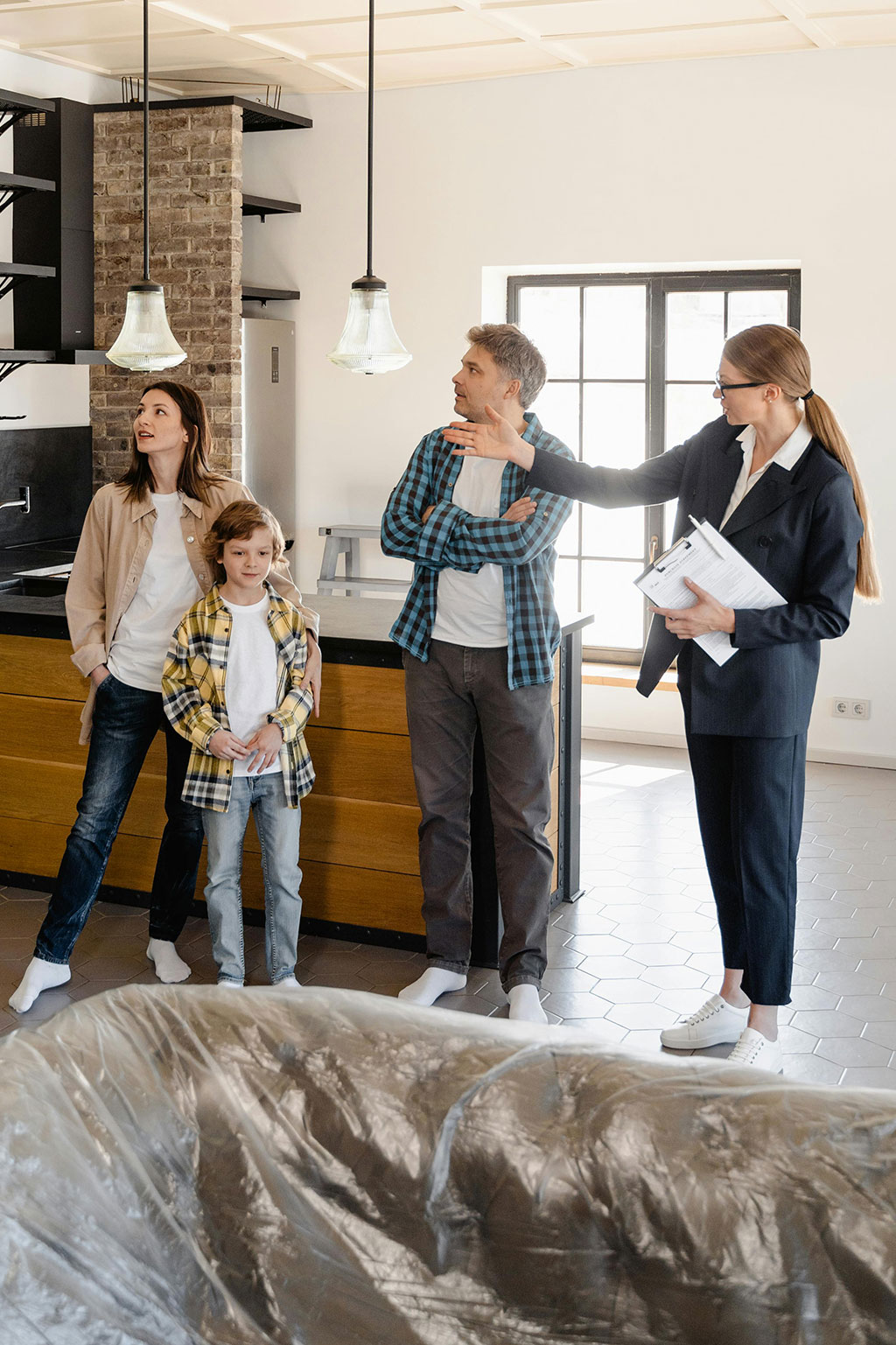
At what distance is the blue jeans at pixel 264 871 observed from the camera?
3277 millimetres

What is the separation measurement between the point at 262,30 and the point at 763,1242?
208 inches

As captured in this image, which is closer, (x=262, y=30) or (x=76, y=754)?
(x=76, y=754)

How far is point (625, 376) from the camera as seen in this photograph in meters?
6.55

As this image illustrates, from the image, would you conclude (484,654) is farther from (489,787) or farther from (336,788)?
(336,788)

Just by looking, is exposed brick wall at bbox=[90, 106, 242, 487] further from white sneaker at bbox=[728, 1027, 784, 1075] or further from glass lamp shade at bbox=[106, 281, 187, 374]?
white sneaker at bbox=[728, 1027, 784, 1075]

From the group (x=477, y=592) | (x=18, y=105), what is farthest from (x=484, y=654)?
(x=18, y=105)

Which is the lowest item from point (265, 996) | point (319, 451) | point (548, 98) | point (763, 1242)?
point (763, 1242)

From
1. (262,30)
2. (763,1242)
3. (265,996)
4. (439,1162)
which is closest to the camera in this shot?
(763,1242)

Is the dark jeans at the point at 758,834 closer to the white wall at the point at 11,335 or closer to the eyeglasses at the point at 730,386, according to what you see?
the eyeglasses at the point at 730,386

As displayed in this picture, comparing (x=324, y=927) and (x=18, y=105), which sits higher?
(x=18, y=105)

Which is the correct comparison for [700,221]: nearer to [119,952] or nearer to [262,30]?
[262,30]

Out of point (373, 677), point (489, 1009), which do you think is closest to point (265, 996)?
point (489, 1009)

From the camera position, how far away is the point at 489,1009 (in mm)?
3432

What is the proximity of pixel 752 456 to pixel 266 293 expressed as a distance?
4.26 meters
